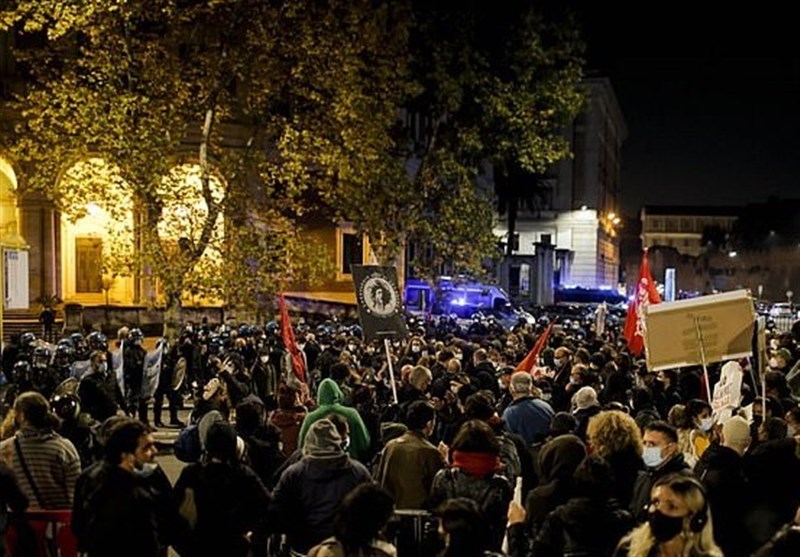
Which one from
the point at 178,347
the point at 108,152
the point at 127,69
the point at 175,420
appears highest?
the point at 127,69

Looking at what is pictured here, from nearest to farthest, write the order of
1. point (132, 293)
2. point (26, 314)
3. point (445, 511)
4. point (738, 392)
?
point (445, 511) < point (738, 392) < point (26, 314) < point (132, 293)

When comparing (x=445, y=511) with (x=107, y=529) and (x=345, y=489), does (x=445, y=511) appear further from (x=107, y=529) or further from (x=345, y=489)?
(x=107, y=529)

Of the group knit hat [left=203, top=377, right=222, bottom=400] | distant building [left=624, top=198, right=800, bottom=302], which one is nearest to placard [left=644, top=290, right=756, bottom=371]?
knit hat [left=203, top=377, right=222, bottom=400]

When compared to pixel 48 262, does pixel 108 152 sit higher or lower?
higher

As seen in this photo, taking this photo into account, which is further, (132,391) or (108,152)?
(108,152)

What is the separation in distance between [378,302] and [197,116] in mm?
10712

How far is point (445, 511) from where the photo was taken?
4.24 meters

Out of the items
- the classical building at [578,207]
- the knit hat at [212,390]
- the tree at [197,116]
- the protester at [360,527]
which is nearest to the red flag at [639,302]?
the tree at [197,116]

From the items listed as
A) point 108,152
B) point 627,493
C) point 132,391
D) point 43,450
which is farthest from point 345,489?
point 108,152

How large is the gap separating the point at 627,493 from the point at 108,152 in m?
15.5

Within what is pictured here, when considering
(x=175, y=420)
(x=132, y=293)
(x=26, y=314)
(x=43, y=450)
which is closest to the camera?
(x=43, y=450)

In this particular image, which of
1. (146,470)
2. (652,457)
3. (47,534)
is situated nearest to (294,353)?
(47,534)

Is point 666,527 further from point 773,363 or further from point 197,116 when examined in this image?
point 197,116

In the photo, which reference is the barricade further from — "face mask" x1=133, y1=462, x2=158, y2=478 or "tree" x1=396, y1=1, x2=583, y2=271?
"tree" x1=396, y1=1, x2=583, y2=271
